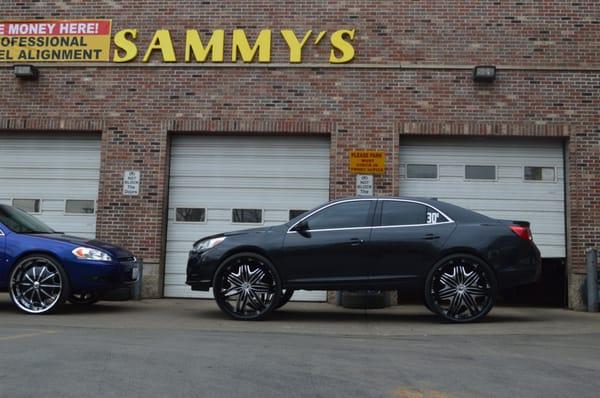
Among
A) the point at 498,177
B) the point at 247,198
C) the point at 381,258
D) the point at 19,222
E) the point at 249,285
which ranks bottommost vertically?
the point at 249,285

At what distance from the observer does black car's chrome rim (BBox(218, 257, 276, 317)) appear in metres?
8.33

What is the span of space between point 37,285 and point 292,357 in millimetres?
4663

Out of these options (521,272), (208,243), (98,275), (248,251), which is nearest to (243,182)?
(208,243)

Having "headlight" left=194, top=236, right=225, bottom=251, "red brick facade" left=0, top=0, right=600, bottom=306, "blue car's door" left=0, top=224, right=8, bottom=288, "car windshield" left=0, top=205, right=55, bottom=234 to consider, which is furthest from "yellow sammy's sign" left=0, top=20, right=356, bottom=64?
"blue car's door" left=0, top=224, right=8, bottom=288

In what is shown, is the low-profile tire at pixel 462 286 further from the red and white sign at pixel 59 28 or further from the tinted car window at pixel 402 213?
the red and white sign at pixel 59 28

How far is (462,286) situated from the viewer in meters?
8.20

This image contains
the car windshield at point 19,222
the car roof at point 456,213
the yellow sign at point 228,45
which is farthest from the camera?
the yellow sign at point 228,45

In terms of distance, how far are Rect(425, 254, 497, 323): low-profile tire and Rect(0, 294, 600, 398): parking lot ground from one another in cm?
26

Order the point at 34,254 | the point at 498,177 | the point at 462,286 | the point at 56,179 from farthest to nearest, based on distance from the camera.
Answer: the point at 56,179, the point at 498,177, the point at 34,254, the point at 462,286

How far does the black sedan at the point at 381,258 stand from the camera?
820cm

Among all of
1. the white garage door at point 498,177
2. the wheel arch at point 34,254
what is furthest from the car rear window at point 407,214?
the wheel arch at point 34,254

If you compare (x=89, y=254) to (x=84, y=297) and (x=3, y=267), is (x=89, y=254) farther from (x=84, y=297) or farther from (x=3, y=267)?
(x=84, y=297)

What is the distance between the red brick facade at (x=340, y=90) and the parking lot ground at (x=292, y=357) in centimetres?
370

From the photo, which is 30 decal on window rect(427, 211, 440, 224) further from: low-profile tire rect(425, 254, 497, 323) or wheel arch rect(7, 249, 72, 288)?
wheel arch rect(7, 249, 72, 288)
